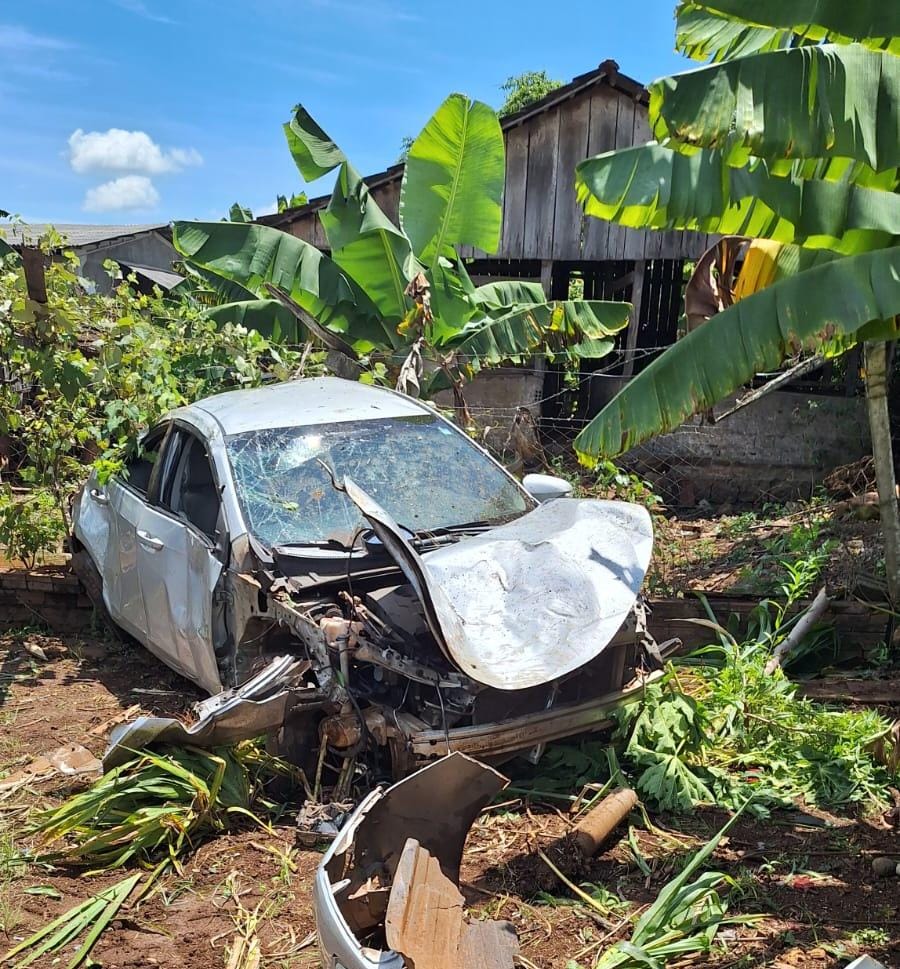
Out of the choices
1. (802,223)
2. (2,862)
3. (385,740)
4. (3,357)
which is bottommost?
(2,862)

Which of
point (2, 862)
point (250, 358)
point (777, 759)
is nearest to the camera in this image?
point (2, 862)

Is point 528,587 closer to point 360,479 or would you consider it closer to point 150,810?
point 360,479

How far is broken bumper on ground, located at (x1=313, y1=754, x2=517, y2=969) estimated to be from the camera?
2.65 m

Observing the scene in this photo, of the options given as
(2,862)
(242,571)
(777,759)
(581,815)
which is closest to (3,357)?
(242,571)

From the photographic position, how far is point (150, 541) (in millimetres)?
5707

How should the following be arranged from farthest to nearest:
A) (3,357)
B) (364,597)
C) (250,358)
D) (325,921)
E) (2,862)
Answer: (250,358)
(3,357)
(364,597)
(2,862)
(325,921)

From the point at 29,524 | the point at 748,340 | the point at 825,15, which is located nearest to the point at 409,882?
the point at 748,340

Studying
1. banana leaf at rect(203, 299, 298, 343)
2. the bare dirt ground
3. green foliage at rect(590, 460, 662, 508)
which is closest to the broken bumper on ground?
the bare dirt ground

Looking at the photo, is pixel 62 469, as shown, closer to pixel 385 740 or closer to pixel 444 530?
pixel 444 530

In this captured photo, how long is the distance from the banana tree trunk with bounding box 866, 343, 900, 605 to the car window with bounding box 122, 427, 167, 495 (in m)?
4.92

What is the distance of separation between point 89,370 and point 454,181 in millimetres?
4204

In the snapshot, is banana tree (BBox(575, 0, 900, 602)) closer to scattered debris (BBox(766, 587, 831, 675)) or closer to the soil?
scattered debris (BBox(766, 587, 831, 675))

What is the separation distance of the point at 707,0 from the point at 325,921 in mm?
4042

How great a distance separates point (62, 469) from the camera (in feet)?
26.8
